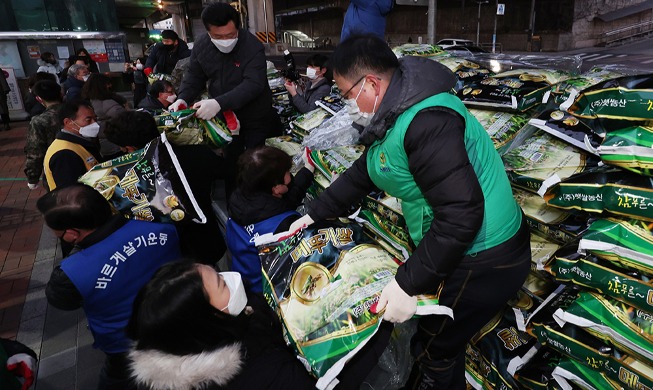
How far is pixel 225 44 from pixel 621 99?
281cm

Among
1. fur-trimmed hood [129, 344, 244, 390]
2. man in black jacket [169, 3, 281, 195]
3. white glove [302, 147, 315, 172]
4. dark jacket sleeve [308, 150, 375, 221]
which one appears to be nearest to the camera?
fur-trimmed hood [129, 344, 244, 390]

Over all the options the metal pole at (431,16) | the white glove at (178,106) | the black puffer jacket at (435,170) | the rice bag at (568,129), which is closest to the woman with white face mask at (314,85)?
the white glove at (178,106)

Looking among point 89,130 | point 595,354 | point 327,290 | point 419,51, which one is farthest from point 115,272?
point 419,51

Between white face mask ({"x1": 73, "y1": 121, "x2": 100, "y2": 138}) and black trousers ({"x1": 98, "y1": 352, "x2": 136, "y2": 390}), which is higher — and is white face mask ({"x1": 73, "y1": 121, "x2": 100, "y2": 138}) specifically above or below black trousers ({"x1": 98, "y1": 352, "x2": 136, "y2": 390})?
above

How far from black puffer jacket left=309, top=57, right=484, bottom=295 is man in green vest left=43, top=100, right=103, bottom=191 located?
268cm

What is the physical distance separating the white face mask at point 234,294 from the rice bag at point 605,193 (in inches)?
57.3

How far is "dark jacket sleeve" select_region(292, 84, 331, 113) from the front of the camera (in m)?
4.39

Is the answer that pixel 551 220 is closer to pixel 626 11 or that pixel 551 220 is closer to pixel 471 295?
pixel 471 295

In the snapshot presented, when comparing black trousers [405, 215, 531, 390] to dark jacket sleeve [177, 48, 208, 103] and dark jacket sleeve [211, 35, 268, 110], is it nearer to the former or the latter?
dark jacket sleeve [211, 35, 268, 110]

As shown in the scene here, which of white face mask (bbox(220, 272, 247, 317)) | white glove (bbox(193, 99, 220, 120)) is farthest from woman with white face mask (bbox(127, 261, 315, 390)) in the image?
white glove (bbox(193, 99, 220, 120))

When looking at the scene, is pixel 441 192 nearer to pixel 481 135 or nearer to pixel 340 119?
pixel 481 135

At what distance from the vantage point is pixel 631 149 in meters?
1.65

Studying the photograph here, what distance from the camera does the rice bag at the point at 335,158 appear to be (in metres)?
2.69

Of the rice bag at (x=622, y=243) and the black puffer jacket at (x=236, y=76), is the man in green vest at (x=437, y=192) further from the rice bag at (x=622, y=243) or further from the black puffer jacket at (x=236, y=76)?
the black puffer jacket at (x=236, y=76)
